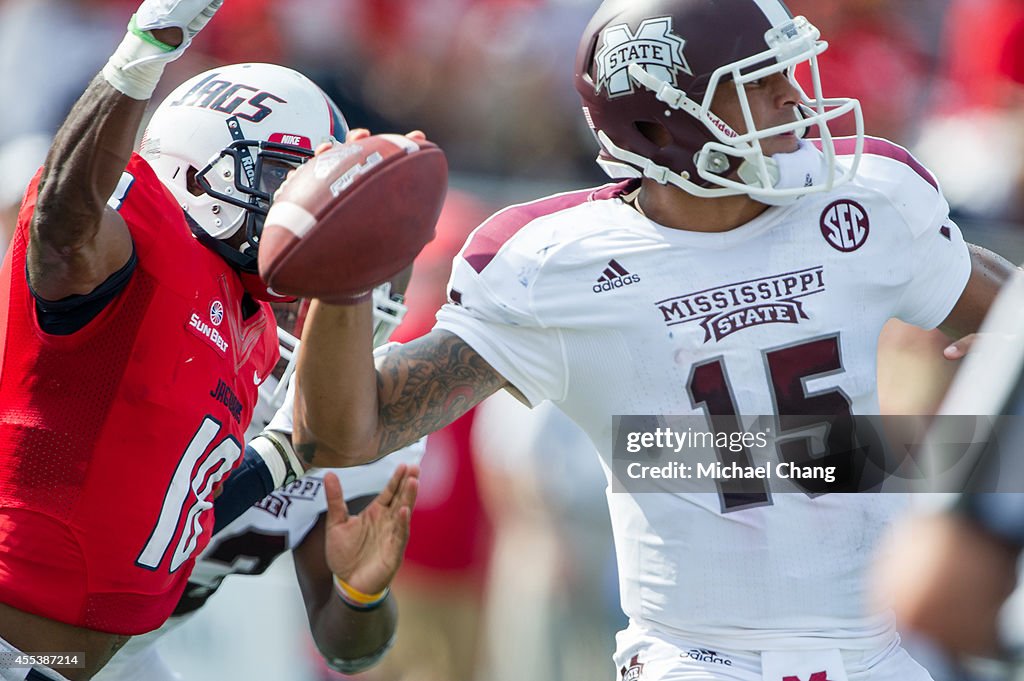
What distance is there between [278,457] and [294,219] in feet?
4.28

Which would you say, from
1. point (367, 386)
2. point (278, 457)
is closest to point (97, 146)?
point (367, 386)

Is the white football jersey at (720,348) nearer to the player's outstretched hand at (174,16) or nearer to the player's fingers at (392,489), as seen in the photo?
the player's outstretched hand at (174,16)

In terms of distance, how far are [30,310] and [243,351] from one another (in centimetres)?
55

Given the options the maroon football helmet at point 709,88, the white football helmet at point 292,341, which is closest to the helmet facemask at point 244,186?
the white football helmet at point 292,341

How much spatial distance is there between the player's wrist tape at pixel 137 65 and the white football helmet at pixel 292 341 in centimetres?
127

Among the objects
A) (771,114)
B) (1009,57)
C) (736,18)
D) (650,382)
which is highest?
(736,18)

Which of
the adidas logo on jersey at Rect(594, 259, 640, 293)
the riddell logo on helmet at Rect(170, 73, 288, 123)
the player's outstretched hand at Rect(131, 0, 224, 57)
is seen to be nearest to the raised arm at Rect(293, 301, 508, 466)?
the adidas logo on jersey at Rect(594, 259, 640, 293)

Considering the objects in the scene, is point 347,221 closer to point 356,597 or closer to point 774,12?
point 774,12

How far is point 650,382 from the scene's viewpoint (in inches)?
104

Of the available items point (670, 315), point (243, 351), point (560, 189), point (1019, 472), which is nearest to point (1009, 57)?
point (560, 189)

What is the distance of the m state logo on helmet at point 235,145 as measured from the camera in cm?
293

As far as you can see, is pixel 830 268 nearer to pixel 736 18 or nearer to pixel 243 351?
pixel 736 18

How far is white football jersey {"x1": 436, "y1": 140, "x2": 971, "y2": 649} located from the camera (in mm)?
2568

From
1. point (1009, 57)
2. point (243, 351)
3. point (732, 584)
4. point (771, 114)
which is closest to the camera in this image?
point (732, 584)
